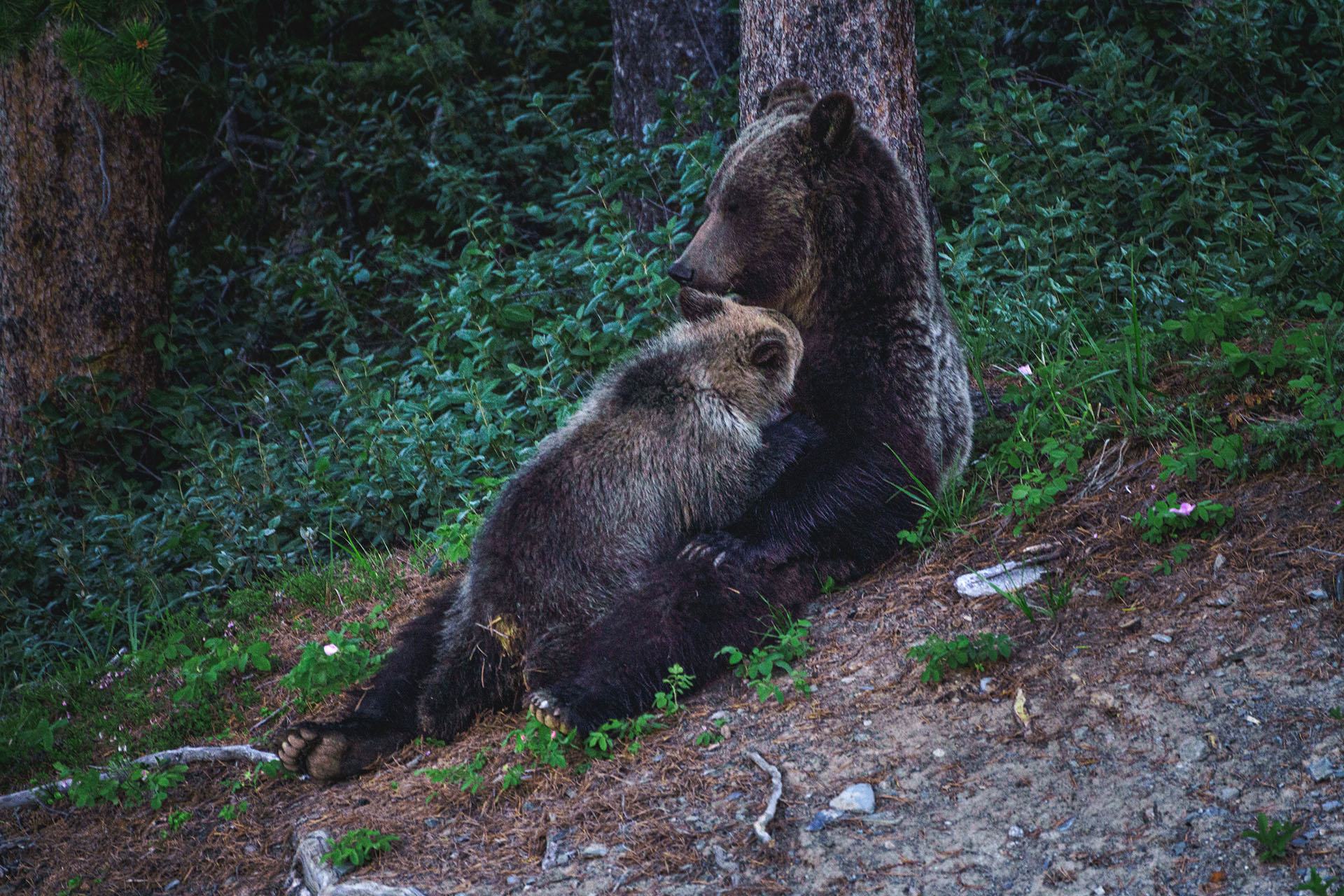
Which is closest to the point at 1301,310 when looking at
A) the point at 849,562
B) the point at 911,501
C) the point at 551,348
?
the point at 911,501

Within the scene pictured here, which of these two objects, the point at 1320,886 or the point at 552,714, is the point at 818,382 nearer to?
the point at 552,714

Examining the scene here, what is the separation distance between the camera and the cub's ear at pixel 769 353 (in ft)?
13.4

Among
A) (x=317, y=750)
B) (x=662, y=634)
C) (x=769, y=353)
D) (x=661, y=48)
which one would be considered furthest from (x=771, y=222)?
(x=661, y=48)

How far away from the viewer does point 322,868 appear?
3068mm

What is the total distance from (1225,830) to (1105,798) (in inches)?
11.4

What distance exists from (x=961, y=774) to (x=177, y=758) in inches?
120

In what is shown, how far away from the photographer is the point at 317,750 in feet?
12.2

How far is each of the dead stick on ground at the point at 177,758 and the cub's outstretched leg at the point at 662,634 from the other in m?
1.38

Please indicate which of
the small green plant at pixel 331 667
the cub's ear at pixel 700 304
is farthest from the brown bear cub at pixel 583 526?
the small green plant at pixel 331 667

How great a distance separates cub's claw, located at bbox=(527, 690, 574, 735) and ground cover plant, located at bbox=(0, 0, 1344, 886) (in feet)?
0.31

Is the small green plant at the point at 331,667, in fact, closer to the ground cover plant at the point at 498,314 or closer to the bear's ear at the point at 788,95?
the ground cover plant at the point at 498,314

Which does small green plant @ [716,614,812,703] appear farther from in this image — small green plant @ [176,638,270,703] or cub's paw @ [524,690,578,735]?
small green plant @ [176,638,270,703]

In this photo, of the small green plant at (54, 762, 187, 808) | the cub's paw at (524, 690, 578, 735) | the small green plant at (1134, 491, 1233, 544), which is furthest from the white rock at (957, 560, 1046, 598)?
the small green plant at (54, 762, 187, 808)

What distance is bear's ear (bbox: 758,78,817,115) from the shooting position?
4965mm
